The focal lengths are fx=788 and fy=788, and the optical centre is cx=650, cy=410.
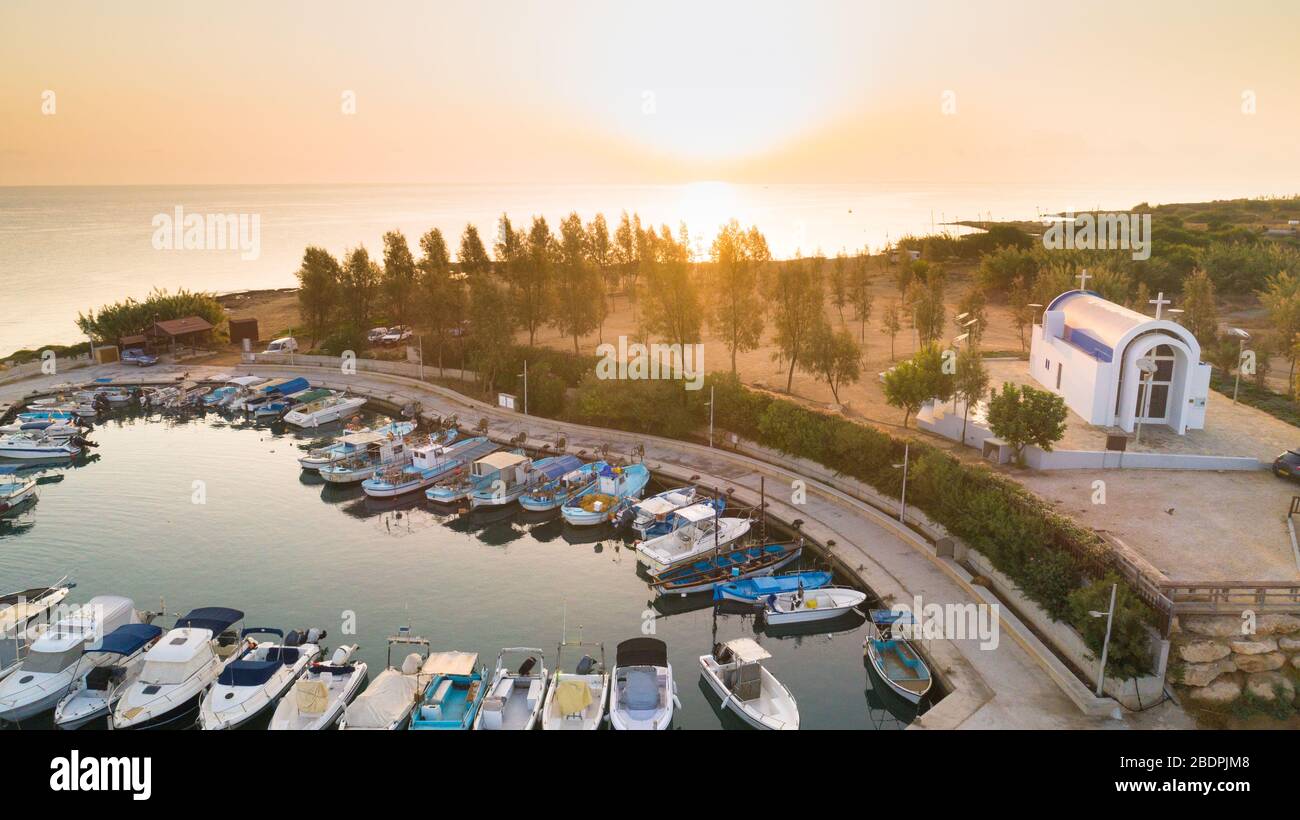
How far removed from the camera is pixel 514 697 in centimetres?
2327

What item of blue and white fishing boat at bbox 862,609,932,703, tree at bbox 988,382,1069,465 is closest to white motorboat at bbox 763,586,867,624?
blue and white fishing boat at bbox 862,609,932,703

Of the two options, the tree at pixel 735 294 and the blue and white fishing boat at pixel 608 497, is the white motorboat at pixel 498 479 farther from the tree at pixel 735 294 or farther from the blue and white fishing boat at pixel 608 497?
the tree at pixel 735 294

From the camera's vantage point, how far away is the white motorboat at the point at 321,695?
2208 cm

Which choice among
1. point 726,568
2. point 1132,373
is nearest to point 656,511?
point 726,568

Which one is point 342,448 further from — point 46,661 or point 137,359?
point 137,359

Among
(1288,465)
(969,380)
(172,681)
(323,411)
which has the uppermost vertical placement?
(969,380)

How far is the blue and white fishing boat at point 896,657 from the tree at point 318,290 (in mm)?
58431

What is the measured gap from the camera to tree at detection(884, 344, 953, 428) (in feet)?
126

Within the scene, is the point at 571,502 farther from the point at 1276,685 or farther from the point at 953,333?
the point at 953,333

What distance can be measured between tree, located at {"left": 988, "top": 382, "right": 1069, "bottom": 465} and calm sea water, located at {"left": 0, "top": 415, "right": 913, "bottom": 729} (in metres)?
10.9

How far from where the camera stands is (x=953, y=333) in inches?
2399

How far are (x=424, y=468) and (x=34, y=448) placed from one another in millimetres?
23477

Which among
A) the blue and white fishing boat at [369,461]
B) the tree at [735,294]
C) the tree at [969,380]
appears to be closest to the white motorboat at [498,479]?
the blue and white fishing boat at [369,461]

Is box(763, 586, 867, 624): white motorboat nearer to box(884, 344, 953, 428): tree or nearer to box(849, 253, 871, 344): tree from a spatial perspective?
box(884, 344, 953, 428): tree
